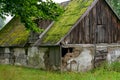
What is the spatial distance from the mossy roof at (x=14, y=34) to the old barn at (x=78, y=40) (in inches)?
13.3

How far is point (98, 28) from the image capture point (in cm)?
2286

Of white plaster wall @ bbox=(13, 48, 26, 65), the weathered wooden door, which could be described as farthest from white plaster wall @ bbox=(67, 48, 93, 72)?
white plaster wall @ bbox=(13, 48, 26, 65)

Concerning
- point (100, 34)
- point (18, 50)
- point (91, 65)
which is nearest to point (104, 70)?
point (91, 65)

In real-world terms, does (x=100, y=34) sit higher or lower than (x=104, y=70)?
higher

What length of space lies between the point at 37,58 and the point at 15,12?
26.7ft

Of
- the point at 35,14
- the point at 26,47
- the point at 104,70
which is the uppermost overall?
the point at 35,14

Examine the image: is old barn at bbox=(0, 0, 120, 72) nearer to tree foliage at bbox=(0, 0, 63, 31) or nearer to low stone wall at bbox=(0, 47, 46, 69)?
low stone wall at bbox=(0, 47, 46, 69)

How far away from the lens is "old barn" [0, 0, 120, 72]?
2105 centimetres

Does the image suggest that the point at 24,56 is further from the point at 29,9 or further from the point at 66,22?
the point at 29,9

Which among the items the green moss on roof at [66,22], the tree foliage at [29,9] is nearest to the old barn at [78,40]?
the green moss on roof at [66,22]

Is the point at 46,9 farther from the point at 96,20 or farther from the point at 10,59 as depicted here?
the point at 10,59

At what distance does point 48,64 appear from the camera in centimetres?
2208

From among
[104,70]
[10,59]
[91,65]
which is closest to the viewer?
[104,70]

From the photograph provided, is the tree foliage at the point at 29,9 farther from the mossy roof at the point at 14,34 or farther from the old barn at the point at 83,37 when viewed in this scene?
the mossy roof at the point at 14,34
